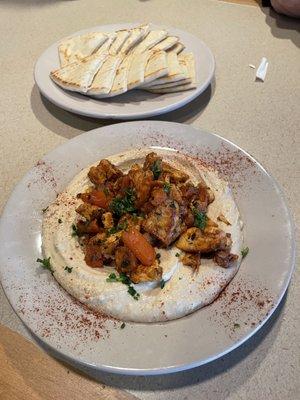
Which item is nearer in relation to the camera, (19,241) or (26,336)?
(26,336)

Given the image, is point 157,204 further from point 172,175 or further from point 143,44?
point 143,44

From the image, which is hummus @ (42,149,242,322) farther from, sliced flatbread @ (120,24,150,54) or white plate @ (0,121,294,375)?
sliced flatbread @ (120,24,150,54)

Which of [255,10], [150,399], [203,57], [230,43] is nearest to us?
[150,399]

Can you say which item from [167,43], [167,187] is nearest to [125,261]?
[167,187]

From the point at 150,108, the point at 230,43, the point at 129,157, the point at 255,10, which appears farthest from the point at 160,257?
the point at 255,10

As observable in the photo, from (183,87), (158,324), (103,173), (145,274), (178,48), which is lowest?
(158,324)

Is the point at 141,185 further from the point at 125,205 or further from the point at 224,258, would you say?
the point at 224,258
